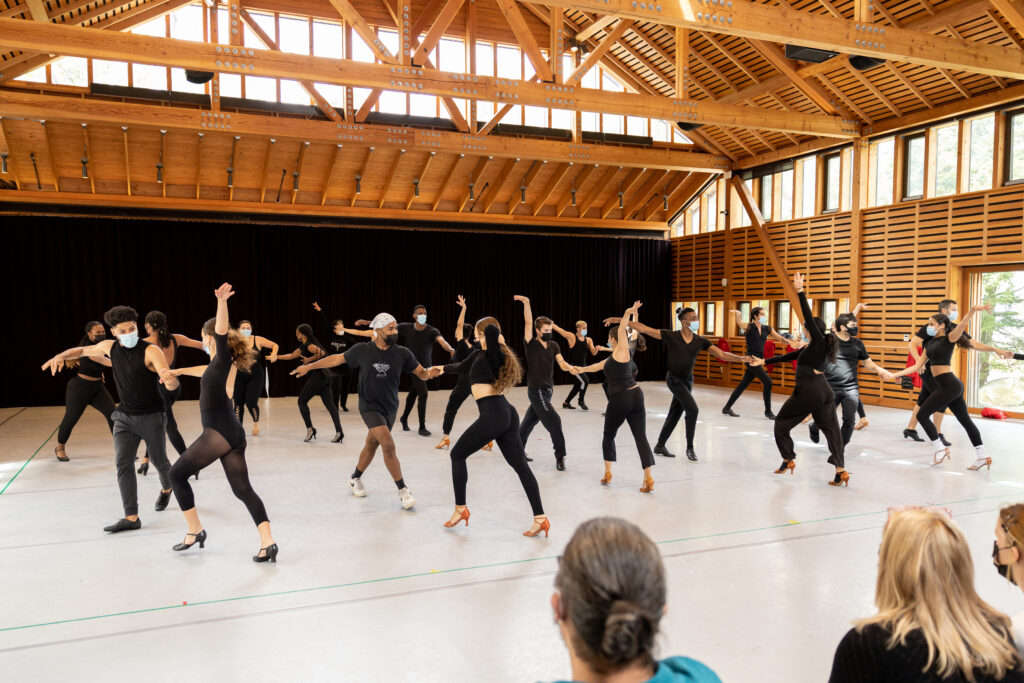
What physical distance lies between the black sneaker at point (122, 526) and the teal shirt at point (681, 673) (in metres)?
5.02

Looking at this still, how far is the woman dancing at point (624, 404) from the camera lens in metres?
6.24

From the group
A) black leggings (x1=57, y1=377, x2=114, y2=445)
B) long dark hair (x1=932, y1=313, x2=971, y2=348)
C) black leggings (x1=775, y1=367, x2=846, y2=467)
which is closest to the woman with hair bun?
black leggings (x1=775, y1=367, x2=846, y2=467)

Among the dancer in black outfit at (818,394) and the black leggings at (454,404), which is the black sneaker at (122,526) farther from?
the dancer in black outfit at (818,394)

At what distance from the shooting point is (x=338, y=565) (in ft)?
14.4

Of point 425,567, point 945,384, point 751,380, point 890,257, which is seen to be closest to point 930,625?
point 425,567

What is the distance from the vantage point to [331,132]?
39.5 feet

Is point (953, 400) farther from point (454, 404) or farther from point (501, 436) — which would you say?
point (454, 404)

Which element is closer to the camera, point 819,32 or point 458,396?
point 819,32

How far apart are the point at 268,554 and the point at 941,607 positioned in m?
3.86

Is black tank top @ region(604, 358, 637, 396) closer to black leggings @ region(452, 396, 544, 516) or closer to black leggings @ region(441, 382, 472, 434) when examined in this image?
black leggings @ region(452, 396, 544, 516)

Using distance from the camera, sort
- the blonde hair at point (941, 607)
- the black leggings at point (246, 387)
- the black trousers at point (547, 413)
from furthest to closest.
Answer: the black leggings at point (246, 387) < the black trousers at point (547, 413) < the blonde hair at point (941, 607)

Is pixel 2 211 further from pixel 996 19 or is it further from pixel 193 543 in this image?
pixel 996 19

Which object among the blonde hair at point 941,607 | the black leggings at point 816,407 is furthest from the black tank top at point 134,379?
the black leggings at point 816,407

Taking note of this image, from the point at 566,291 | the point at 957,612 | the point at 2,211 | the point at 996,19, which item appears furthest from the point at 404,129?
the point at 957,612
